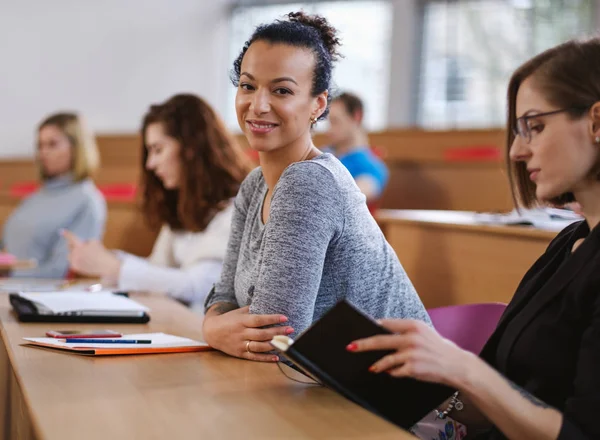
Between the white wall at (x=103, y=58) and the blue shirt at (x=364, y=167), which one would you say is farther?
the white wall at (x=103, y=58)

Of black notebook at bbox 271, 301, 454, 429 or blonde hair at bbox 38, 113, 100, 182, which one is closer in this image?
black notebook at bbox 271, 301, 454, 429

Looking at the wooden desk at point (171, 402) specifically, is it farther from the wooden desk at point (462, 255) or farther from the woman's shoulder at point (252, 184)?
the wooden desk at point (462, 255)

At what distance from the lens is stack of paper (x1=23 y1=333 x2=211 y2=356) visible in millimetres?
1351

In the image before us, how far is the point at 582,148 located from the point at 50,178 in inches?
123

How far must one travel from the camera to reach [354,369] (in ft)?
3.46

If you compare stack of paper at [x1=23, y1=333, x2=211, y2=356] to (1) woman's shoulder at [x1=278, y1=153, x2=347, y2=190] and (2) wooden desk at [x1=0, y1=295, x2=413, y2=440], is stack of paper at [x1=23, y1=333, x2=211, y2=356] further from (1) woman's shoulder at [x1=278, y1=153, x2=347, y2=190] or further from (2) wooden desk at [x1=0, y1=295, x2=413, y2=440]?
(1) woman's shoulder at [x1=278, y1=153, x2=347, y2=190]

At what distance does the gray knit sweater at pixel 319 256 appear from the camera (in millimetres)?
1301

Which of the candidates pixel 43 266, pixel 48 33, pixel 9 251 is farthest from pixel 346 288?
pixel 48 33

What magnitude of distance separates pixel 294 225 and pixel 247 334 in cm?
20

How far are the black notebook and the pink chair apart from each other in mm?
424

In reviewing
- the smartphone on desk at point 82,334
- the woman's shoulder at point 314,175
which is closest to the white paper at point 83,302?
the smartphone on desk at point 82,334

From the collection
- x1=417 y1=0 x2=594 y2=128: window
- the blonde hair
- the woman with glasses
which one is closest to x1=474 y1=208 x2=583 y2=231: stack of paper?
the woman with glasses

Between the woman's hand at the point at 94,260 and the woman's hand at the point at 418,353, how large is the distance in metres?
1.53

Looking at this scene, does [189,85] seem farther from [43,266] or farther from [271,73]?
[271,73]
